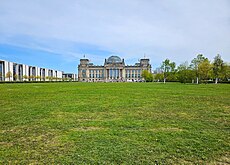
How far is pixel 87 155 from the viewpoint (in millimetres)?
4551

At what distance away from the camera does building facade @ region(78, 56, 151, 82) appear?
176 metres

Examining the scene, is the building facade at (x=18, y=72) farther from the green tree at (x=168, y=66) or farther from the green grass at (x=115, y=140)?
the green grass at (x=115, y=140)

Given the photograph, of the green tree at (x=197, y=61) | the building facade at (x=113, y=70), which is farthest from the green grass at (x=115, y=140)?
the building facade at (x=113, y=70)

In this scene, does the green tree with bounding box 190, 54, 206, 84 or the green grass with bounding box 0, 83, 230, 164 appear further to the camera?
the green tree with bounding box 190, 54, 206, 84

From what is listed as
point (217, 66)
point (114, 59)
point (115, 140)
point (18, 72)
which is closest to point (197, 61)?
point (217, 66)

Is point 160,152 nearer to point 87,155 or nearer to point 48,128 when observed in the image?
point 87,155

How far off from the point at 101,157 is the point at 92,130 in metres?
2.20

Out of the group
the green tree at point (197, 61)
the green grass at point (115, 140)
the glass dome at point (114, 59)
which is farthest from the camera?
the glass dome at point (114, 59)

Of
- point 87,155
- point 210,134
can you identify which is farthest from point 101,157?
point 210,134

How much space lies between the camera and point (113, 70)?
585 ft

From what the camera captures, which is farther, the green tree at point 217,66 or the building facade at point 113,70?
the building facade at point 113,70

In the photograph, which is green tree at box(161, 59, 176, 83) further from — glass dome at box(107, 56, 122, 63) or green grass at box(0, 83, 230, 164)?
glass dome at box(107, 56, 122, 63)

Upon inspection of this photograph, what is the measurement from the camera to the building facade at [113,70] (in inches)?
6939

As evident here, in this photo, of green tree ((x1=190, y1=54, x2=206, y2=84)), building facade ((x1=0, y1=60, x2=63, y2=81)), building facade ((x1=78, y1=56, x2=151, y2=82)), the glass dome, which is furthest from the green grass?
the glass dome
